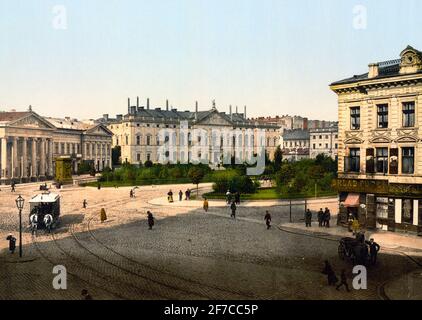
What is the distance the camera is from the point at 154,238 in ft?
85.7

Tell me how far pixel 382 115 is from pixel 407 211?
6329 millimetres

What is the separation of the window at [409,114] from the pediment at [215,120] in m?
85.1

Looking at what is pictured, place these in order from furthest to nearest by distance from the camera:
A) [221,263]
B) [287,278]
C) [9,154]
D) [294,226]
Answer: [9,154], [294,226], [221,263], [287,278]

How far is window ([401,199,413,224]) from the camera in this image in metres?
27.4

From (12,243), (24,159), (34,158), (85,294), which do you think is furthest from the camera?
(34,158)

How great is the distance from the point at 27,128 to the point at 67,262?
63614 millimetres

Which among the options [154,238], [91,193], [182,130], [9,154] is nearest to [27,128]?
[9,154]

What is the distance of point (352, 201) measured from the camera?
1162 inches

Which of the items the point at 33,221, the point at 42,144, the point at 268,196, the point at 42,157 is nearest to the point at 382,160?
the point at 268,196

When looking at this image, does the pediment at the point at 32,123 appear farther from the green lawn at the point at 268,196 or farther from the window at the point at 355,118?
the window at the point at 355,118

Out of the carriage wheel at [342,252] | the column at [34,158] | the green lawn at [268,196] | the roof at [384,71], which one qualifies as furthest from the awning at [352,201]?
the column at [34,158]

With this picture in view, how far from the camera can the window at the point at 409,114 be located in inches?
1086

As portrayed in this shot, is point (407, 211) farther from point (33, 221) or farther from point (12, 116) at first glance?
point (12, 116)

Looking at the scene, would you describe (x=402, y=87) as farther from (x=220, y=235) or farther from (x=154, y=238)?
(x=154, y=238)
